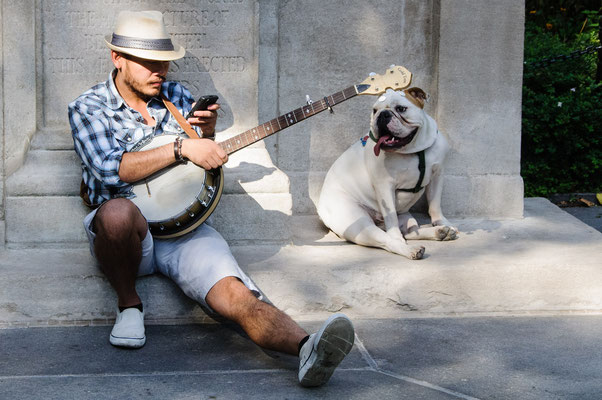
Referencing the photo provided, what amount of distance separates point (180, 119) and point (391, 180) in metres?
1.33

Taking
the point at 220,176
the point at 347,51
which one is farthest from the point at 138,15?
the point at 347,51

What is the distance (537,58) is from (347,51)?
10.5 ft

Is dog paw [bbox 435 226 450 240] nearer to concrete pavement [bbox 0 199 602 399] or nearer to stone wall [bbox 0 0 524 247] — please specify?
concrete pavement [bbox 0 199 602 399]

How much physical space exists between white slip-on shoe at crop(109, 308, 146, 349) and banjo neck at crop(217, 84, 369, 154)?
2.85ft

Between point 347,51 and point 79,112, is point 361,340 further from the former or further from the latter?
point 347,51

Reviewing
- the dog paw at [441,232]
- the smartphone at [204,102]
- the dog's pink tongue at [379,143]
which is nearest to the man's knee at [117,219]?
the smartphone at [204,102]

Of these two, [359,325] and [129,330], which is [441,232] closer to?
[359,325]

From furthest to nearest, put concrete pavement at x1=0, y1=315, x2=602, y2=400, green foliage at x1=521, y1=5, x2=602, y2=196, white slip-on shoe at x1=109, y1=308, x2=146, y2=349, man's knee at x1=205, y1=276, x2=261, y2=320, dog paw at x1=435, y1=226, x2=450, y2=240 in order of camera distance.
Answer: green foliage at x1=521, y1=5, x2=602, y2=196
dog paw at x1=435, y1=226, x2=450, y2=240
white slip-on shoe at x1=109, y1=308, x2=146, y2=349
man's knee at x1=205, y1=276, x2=261, y2=320
concrete pavement at x1=0, y1=315, x2=602, y2=400

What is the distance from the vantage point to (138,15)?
4.34m

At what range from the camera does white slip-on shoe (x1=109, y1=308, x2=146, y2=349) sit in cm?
393

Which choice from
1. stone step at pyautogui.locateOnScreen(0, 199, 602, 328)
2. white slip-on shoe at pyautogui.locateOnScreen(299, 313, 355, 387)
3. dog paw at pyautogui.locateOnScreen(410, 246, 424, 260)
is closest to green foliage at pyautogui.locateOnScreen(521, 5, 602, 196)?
stone step at pyautogui.locateOnScreen(0, 199, 602, 328)

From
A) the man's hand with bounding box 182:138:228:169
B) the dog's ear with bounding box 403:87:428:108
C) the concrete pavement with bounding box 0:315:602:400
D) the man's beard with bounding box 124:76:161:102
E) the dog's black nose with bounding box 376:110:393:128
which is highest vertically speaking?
the man's beard with bounding box 124:76:161:102

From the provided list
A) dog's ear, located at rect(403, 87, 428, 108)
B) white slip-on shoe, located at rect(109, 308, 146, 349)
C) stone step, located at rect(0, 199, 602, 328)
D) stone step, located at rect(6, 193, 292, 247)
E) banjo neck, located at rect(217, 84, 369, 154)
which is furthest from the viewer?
dog's ear, located at rect(403, 87, 428, 108)

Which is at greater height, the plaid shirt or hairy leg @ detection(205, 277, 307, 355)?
the plaid shirt
